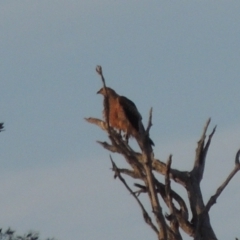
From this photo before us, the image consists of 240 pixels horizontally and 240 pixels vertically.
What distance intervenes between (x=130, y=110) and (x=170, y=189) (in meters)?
9.17

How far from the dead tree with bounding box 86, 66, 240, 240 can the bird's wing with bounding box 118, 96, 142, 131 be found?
7.17 metres

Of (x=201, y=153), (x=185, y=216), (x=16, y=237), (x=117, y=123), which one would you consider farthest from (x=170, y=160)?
(x=16, y=237)

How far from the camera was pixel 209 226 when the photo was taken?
7086 millimetres

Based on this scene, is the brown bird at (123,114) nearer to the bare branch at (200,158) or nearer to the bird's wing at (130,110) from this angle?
the bird's wing at (130,110)

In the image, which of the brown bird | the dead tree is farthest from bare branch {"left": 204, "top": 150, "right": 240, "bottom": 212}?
the brown bird

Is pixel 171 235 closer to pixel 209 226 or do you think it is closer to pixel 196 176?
pixel 209 226

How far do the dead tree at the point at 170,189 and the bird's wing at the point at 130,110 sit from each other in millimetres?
7172

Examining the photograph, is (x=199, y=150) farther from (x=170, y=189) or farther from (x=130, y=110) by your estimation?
(x=130, y=110)

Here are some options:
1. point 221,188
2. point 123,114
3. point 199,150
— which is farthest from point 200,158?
point 123,114

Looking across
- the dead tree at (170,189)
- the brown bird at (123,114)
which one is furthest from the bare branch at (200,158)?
the brown bird at (123,114)

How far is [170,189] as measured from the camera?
6930 mm

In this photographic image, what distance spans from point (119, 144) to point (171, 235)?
152cm

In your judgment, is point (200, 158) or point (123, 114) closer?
point (200, 158)

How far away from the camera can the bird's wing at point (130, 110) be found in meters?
15.6
